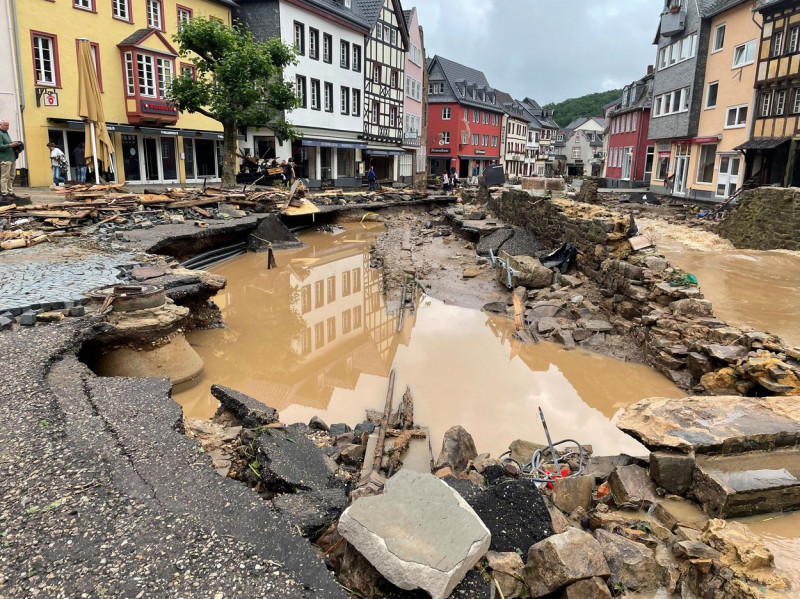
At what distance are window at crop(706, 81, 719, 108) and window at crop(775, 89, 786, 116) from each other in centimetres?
515

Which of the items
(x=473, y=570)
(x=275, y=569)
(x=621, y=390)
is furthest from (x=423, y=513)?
(x=621, y=390)

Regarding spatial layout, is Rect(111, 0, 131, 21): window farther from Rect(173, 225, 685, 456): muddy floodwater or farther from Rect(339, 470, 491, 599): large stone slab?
Rect(339, 470, 491, 599): large stone slab

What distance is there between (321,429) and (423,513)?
3.57 metres

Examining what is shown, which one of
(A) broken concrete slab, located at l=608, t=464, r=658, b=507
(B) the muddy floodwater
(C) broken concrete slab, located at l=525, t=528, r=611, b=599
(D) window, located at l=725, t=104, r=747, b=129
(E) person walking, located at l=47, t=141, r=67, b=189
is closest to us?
(C) broken concrete slab, located at l=525, t=528, r=611, b=599

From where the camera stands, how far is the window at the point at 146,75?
24328mm

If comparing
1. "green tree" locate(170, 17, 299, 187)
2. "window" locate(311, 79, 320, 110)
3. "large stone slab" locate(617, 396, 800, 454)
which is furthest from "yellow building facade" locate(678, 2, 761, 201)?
"large stone slab" locate(617, 396, 800, 454)

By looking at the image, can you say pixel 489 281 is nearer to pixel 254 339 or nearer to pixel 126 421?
pixel 254 339

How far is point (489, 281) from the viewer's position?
1539 cm

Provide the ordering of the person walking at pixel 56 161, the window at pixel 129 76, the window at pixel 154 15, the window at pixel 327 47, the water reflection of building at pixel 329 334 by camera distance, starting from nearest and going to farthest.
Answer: the water reflection of building at pixel 329 334
the person walking at pixel 56 161
the window at pixel 129 76
the window at pixel 154 15
the window at pixel 327 47

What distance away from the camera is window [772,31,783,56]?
25719mm

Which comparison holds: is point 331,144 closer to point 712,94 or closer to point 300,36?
point 300,36

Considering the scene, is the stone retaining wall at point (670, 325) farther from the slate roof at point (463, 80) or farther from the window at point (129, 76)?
the slate roof at point (463, 80)

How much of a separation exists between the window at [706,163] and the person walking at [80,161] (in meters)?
31.7

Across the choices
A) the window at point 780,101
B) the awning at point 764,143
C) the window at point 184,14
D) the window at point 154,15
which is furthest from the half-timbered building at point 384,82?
the window at point 780,101
